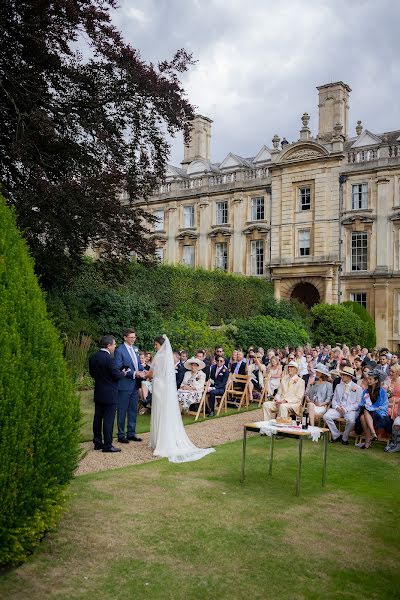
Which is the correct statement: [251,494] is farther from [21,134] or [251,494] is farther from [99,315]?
[99,315]

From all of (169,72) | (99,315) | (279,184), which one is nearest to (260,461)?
(169,72)

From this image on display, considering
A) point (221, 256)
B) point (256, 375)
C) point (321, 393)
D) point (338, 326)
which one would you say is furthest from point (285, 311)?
point (321, 393)

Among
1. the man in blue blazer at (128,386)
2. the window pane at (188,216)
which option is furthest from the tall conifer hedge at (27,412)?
the window pane at (188,216)

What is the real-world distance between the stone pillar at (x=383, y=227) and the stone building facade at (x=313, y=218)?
0.20 ft

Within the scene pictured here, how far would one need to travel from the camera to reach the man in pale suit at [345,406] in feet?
35.8

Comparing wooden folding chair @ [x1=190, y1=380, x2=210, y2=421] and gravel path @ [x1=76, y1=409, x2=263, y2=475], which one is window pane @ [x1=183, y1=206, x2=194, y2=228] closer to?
gravel path @ [x1=76, y1=409, x2=263, y2=475]

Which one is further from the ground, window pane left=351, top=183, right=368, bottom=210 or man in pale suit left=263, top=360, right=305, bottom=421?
window pane left=351, top=183, right=368, bottom=210

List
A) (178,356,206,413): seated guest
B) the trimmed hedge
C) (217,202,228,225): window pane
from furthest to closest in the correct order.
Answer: (217,202,228,225): window pane → the trimmed hedge → (178,356,206,413): seated guest

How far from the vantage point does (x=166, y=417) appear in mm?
9531

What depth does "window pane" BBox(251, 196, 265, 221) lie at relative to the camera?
3941 centimetres

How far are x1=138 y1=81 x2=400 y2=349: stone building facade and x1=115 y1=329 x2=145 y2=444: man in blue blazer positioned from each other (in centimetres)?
2697

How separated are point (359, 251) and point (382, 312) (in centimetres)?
411

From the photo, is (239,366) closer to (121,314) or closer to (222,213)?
(121,314)

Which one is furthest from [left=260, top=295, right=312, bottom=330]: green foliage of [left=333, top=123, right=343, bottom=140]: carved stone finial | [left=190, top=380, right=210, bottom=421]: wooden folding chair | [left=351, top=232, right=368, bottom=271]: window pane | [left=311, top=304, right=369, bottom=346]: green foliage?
[left=190, top=380, right=210, bottom=421]: wooden folding chair
